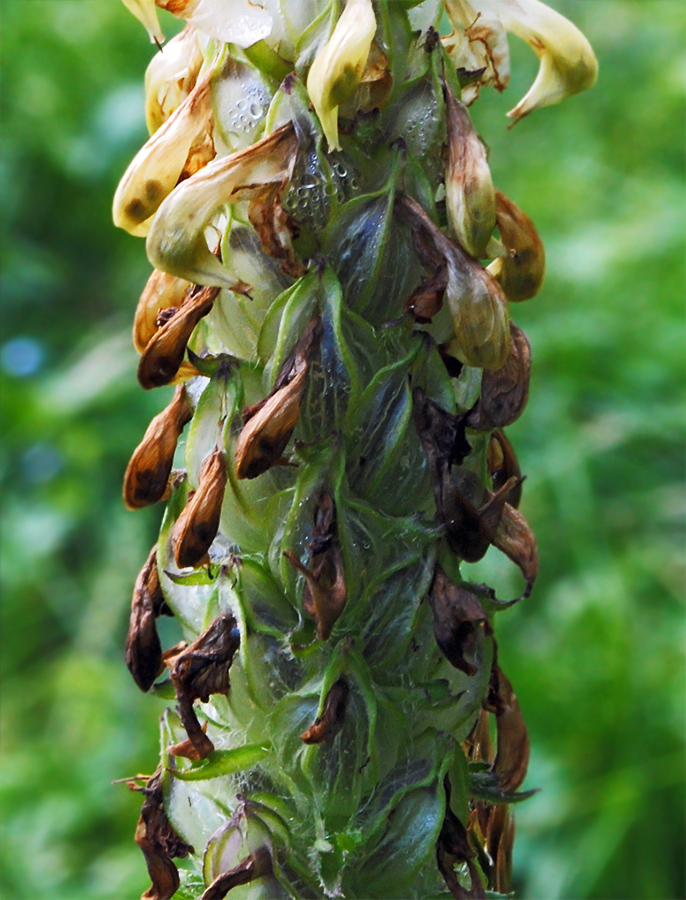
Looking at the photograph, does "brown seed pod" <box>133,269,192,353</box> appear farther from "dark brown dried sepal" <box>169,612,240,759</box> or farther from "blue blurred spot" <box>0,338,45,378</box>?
"blue blurred spot" <box>0,338,45,378</box>

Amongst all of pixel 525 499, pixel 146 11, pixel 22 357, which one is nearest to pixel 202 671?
pixel 146 11

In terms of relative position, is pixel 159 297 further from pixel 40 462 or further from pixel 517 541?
pixel 40 462

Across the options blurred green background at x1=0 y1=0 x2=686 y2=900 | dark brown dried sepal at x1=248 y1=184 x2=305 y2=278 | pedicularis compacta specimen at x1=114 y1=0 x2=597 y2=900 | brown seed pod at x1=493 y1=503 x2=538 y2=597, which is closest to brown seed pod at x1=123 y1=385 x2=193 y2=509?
pedicularis compacta specimen at x1=114 y1=0 x2=597 y2=900

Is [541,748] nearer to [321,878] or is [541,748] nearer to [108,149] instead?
[321,878]

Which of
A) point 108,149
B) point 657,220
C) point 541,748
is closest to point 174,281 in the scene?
point 541,748

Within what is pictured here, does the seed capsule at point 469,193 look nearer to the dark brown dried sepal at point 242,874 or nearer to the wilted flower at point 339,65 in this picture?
the wilted flower at point 339,65
